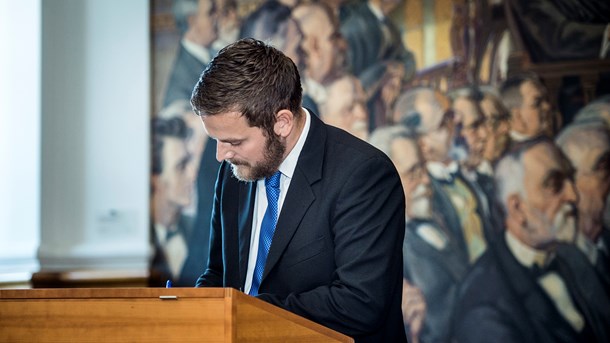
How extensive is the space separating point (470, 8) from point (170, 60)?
242cm

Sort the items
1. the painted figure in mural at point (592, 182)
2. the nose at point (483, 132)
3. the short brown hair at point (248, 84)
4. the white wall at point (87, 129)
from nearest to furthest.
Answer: the short brown hair at point (248, 84) → the painted figure in mural at point (592, 182) → the nose at point (483, 132) → the white wall at point (87, 129)

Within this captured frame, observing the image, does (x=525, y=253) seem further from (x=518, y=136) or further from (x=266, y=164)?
(x=266, y=164)

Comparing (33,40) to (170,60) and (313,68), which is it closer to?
(170,60)

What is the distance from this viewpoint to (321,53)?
7.38 m

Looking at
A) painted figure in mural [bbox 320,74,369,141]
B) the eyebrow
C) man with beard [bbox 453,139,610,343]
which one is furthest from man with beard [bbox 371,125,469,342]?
the eyebrow

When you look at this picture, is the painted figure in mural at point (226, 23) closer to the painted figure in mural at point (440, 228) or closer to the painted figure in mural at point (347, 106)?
the painted figure in mural at point (347, 106)

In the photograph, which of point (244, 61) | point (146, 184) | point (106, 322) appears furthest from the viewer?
point (146, 184)

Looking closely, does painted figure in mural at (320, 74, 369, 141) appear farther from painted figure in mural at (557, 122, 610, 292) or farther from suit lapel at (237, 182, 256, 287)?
suit lapel at (237, 182, 256, 287)

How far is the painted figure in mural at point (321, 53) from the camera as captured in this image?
7.36 meters

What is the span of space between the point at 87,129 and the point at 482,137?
10.2 ft

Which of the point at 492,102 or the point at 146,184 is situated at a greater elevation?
the point at 492,102

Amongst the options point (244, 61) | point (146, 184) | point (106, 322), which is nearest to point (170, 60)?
point (146, 184)

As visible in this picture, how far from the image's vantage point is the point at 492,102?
7102mm

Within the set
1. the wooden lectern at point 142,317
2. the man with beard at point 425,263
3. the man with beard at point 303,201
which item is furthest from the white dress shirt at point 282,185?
the man with beard at point 425,263
